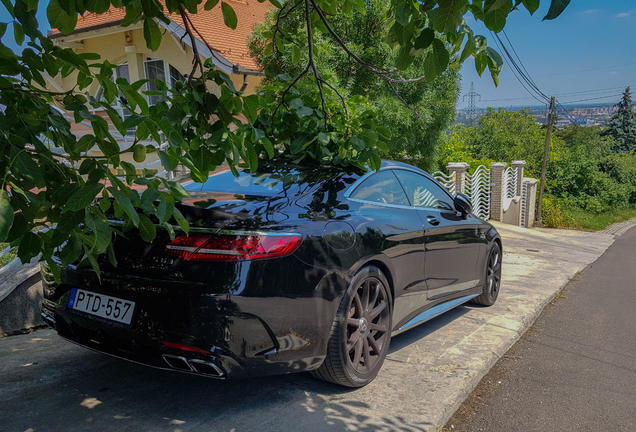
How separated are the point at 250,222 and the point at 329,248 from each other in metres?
0.51

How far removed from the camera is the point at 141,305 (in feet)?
8.98

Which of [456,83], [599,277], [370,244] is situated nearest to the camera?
[370,244]

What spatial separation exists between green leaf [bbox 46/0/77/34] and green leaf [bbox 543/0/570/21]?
180 cm

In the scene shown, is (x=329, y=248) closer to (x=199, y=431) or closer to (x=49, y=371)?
(x=199, y=431)

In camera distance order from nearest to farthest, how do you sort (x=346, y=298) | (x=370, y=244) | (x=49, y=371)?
(x=346, y=298)
(x=370, y=244)
(x=49, y=371)

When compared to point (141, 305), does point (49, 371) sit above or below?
below

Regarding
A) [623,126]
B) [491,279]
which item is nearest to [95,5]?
[491,279]

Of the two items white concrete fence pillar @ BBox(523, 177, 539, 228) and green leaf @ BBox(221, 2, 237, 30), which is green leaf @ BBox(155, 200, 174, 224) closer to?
green leaf @ BBox(221, 2, 237, 30)

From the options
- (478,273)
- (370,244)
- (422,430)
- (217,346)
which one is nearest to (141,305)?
(217,346)

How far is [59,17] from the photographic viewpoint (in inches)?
84.7

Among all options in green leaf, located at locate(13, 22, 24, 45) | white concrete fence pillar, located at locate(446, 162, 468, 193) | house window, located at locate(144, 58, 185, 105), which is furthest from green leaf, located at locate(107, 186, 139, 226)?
house window, located at locate(144, 58, 185, 105)

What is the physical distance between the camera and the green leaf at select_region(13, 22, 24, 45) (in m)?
2.25

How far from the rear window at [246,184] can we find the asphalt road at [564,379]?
5.80ft

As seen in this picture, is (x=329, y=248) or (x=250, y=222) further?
(x=329, y=248)
